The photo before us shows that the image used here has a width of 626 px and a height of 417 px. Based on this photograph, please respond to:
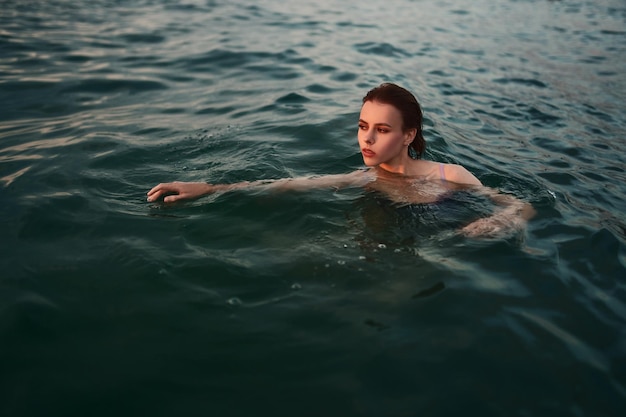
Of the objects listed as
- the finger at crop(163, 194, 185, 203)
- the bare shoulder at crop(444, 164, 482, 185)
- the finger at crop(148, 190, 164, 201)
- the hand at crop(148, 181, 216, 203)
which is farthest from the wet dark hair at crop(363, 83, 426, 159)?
the finger at crop(148, 190, 164, 201)

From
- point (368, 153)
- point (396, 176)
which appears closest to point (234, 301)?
point (368, 153)

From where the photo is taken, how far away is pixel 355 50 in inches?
467

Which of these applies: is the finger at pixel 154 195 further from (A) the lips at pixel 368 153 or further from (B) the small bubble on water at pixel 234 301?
(A) the lips at pixel 368 153

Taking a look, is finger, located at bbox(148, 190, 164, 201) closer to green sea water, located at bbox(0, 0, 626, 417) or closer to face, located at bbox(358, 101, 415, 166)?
green sea water, located at bbox(0, 0, 626, 417)

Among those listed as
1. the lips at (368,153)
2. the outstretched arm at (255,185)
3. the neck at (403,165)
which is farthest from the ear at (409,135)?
the outstretched arm at (255,185)

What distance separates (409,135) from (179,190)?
1987 mm

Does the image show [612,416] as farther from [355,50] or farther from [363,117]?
[355,50]

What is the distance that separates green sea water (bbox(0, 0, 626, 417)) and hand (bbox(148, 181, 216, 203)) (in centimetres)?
12

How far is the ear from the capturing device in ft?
15.6

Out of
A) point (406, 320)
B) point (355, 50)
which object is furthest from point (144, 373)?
point (355, 50)

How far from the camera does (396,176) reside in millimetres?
5039

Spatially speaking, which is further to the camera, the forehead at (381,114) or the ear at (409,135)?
the ear at (409,135)

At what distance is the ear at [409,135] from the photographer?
4.77 m

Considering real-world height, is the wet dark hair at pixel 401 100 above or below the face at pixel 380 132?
above
